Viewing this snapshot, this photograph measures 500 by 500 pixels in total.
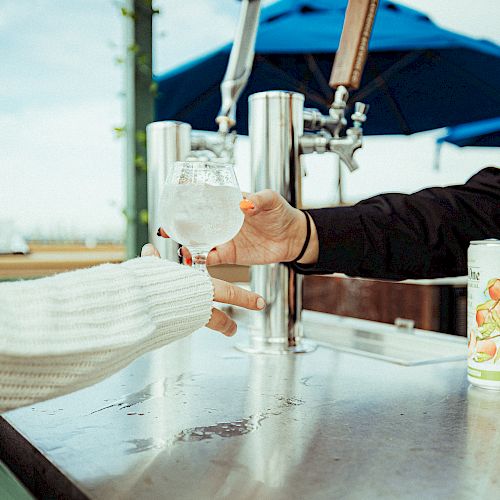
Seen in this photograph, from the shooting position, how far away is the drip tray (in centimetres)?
104

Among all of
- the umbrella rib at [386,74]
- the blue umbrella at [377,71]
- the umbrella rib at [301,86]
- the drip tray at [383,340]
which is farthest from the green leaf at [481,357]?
the umbrella rib at [386,74]

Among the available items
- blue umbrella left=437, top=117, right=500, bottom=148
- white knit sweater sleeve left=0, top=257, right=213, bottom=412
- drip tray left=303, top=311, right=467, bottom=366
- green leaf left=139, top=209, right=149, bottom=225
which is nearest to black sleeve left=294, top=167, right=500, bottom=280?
drip tray left=303, top=311, right=467, bottom=366

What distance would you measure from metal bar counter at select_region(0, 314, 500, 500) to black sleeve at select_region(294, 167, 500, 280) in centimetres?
22

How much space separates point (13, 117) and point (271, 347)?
71.5 inches

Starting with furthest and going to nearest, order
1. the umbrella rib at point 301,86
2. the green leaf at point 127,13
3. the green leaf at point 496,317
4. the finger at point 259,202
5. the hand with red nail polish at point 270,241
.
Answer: the umbrella rib at point 301,86 < the green leaf at point 127,13 < the hand with red nail polish at point 270,241 < the finger at point 259,202 < the green leaf at point 496,317

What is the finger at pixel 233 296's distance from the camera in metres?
0.74

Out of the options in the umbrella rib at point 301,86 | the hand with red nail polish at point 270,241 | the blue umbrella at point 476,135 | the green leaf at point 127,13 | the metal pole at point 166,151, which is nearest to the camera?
the hand with red nail polish at point 270,241

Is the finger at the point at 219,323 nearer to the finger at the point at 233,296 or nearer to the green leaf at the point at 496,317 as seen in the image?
Answer: the finger at the point at 233,296

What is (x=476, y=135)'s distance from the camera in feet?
11.2

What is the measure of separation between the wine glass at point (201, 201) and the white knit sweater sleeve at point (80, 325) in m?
0.16

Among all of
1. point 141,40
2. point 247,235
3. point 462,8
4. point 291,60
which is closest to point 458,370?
point 247,235

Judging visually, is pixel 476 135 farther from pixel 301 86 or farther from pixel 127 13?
pixel 127 13

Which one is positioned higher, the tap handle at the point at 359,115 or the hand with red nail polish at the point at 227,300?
the tap handle at the point at 359,115

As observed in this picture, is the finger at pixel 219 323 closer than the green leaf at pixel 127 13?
Yes
